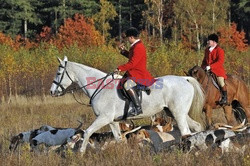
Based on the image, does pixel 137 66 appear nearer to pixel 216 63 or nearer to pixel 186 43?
pixel 216 63

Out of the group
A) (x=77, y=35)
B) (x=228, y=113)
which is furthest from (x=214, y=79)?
(x=77, y=35)

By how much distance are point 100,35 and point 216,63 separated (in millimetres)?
38222

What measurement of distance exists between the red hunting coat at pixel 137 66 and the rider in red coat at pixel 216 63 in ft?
9.87

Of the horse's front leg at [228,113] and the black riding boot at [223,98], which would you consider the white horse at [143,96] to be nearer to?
the black riding boot at [223,98]

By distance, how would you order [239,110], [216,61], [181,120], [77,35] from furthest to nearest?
[77,35]
[239,110]
[216,61]
[181,120]

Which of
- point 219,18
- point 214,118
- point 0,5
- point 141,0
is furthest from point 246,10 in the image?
point 214,118

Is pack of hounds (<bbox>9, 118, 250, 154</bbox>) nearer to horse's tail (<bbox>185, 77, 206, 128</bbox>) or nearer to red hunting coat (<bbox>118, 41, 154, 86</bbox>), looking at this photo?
horse's tail (<bbox>185, 77, 206, 128</bbox>)

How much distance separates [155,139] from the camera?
9.96m

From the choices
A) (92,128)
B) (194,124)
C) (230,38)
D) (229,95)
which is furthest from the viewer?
(230,38)

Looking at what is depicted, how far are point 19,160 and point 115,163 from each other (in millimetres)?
1533

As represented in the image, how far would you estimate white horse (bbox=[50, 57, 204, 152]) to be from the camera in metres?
9.54

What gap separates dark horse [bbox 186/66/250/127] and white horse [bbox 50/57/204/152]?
74.0 inches

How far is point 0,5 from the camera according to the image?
52.9 meters

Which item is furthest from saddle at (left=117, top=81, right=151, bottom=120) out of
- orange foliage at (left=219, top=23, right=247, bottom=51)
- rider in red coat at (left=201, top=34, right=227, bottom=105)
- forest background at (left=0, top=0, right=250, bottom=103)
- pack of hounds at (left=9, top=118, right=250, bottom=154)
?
orange foliage at (left=219, top=23, right=247, bottom=51)
